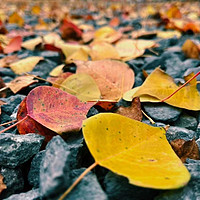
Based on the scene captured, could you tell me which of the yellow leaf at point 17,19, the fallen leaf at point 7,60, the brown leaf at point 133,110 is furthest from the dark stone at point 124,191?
the yellow leaf at point 17,19

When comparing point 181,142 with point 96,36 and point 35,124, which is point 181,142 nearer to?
point 35,124

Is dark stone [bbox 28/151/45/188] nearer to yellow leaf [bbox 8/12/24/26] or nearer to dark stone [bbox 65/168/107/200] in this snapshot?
dark stone [bbox 65/168/107/200]

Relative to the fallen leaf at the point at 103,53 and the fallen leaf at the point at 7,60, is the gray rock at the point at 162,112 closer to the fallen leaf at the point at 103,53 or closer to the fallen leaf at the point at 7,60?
the fallen leaf at the point at 103,53

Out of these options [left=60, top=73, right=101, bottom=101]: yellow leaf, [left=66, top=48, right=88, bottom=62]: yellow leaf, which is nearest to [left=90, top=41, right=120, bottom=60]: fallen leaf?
[left=66, top=48, right=88, bottom=62]: yellow leaf

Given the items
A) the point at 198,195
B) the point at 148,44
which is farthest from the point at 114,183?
the point at 148,44

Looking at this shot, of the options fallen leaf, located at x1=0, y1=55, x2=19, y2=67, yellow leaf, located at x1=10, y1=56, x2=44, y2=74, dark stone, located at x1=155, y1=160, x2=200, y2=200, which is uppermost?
dark stone, located at x1=155, y1=160, x2=200, y2=200

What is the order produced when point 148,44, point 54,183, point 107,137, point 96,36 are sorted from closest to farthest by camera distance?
point 54,183, point 107,137, point 148,44, point 96,36
